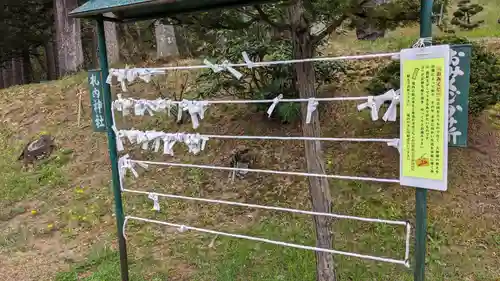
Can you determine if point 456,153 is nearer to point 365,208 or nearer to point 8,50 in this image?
point 365,208

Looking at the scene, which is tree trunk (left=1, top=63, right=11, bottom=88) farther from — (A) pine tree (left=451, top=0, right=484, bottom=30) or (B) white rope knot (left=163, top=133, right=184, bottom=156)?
(B) white rope knot (left=163, top=133, right=184, bottom=156)

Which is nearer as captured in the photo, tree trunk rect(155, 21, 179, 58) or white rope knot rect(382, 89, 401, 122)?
white rope knot rect(382, 89, 401, 122)

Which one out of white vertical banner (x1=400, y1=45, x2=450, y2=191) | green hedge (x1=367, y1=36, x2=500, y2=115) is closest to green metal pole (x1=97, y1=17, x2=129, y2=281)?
white vertical banner (x1=400, y1=45, x2=450, y2=191)

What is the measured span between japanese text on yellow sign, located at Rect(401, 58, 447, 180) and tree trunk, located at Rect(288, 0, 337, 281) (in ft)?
3.18

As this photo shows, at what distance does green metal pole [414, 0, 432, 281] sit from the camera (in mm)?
2172

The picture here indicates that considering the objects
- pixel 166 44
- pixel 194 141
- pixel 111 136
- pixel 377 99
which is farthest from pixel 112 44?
pixel 377 99

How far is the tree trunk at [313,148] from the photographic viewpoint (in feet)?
10.1

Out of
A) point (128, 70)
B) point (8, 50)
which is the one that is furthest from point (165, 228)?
point (8, 50)

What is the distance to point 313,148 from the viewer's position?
317 cm

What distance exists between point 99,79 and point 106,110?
26cm

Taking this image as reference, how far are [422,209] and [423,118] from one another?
1.59ft

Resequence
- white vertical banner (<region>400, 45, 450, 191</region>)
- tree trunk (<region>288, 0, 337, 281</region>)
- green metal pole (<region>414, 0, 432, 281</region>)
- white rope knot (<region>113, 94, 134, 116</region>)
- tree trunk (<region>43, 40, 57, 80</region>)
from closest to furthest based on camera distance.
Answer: white vertical banner (<region>400, 45, 450, 191</region>) < green metal pole (<region>414, 0, 432, 281</region>) < tree trunk (<region>288, 0, 337, 281</region>) < white rope knot (<region>113, 94, 134, 116</region>) < tree trunk (<region>43, 40, 57, 80</region>)

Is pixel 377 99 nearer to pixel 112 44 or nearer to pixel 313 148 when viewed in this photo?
pixel 313 148

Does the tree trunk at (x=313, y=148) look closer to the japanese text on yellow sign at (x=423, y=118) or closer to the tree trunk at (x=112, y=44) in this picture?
the japanese text on yellow sign at (x=423, y=118)
